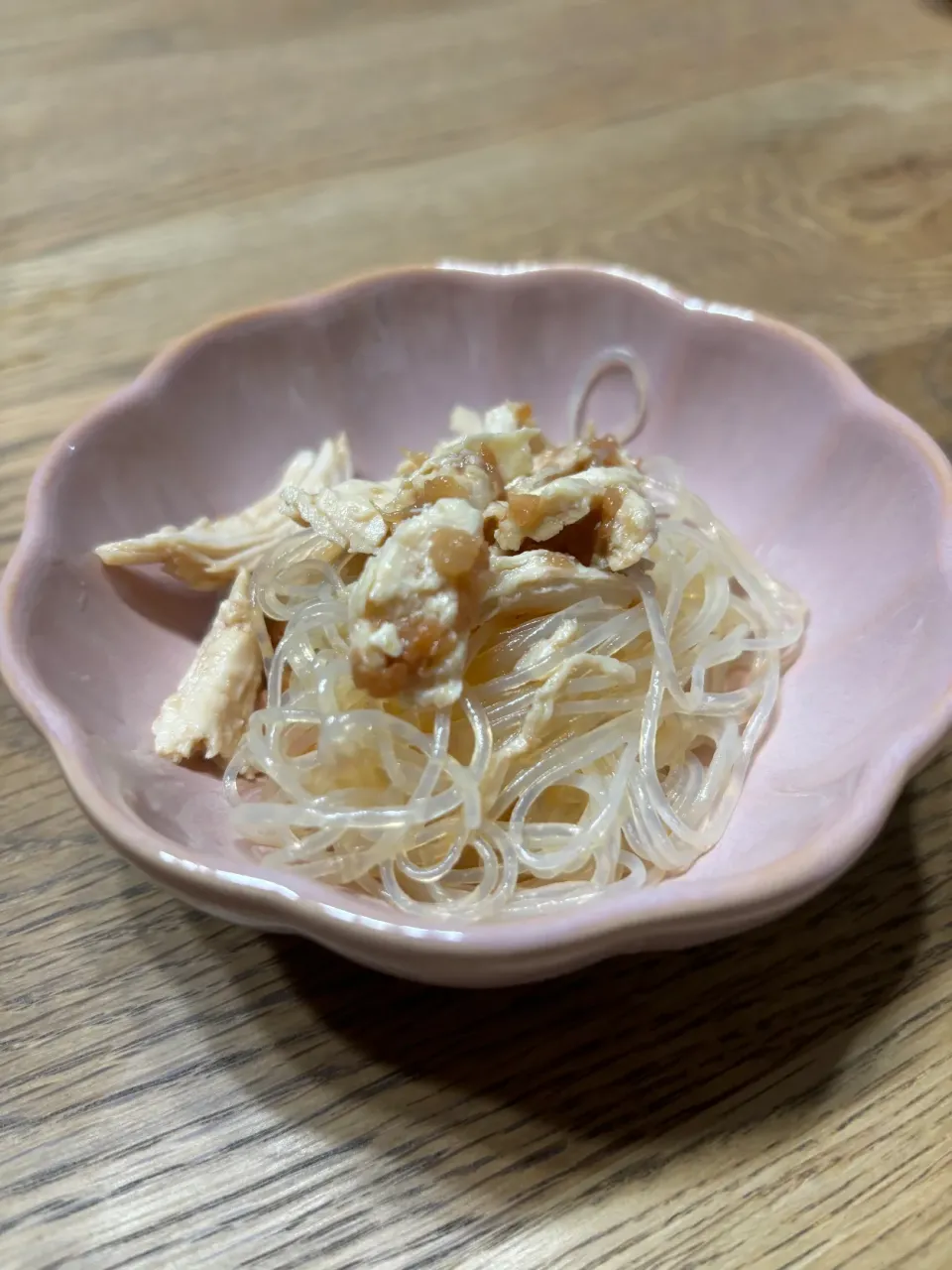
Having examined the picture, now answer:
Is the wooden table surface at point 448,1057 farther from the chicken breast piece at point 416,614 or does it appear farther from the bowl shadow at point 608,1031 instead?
the chicken breast piece at point 416,614

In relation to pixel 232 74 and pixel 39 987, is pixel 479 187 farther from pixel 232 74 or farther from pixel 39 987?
pixel 39 987

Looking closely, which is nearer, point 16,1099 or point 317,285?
point 16,1099

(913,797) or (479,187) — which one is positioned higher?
(479,187)

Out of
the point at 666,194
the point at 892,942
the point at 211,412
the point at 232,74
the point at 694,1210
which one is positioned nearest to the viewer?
the point at 694,1210

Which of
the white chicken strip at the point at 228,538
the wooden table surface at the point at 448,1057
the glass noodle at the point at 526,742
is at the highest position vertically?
the white chicken strip at the point at 228,538

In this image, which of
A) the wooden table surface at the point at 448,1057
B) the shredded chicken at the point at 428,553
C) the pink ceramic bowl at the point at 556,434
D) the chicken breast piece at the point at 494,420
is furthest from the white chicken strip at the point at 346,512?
the wooden table surface at the point at 448,1057

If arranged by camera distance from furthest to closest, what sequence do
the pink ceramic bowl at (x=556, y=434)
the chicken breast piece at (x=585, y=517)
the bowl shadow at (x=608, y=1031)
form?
the chicken breast piece at (x=585, y=517)
the bowl shadow at (x=608, y=1031)
the pink ceramic bowl at (x=556, y=434)

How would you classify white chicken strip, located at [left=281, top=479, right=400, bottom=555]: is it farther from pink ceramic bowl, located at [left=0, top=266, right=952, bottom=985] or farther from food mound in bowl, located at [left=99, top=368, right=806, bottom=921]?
pink ceramic bowl, located at [left=0, top=266, right=952, bottom=985]

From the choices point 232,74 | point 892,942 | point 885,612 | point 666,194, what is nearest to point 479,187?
point 666,194
